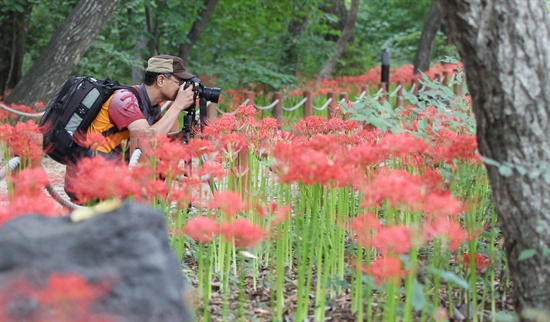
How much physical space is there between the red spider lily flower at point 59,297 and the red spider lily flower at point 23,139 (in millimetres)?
1430

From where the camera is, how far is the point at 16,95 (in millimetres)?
8227

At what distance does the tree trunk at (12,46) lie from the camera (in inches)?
404

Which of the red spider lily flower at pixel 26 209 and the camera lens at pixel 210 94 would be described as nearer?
the red spider lily flower at pixel 26 209

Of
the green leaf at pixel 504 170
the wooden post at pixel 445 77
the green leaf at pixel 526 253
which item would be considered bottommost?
the green leaf at pixel 526 253

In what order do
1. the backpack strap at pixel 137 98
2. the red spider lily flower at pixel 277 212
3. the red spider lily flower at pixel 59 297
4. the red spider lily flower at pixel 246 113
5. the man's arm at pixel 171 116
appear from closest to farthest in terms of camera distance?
the red spider lily flower at pixel 59 297, the red spider lily flower at pixel 277 212, the red spider lily flower at pixel 246 113, the man's arm at pixel 171 116, the backpack strap at pixel 137 98

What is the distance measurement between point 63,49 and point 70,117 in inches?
170

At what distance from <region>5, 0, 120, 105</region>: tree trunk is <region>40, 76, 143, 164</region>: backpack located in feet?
13.7

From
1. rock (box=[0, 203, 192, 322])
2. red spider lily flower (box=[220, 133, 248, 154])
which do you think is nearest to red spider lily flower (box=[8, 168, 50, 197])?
rock (box=[0, 203, 192, 322])

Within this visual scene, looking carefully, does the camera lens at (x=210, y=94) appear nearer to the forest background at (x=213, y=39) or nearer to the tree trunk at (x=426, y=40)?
the forest background at (x=213, y=39)

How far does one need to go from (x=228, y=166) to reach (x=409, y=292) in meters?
1.85

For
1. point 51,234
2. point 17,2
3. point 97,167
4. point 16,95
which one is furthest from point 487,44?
point 17,2

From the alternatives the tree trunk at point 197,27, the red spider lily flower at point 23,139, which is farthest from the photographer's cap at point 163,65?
the tree trunk at point 197,27

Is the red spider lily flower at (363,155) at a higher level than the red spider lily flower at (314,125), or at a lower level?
lower

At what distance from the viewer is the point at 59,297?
1.60 metres
